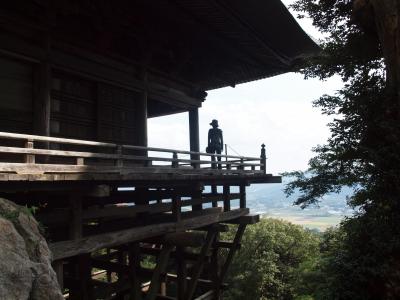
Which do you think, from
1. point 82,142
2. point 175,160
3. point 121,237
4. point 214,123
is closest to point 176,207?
point 175,160

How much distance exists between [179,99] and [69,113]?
3.74 metres

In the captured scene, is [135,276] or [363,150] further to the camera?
[135,276]

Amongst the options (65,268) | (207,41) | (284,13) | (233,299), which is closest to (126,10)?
(207,41)

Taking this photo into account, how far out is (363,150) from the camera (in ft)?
22.9

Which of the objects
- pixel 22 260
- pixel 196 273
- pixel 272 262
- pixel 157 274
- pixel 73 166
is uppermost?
pixel 73 166

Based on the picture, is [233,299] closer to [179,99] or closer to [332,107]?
[179,99]

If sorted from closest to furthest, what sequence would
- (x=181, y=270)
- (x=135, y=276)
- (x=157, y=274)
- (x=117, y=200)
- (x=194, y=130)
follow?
(x=157, y=274) < (x=135, y=276) < (x=117, y=200) < (x=181, y=270) < (x=194, y=130)

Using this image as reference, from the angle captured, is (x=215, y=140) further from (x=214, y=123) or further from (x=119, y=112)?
(x=119, y=112)

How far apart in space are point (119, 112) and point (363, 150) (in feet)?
19.7

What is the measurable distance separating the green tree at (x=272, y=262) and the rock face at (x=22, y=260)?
13.3 m

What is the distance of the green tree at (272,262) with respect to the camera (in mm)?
18109

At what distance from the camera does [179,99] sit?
11000 mm

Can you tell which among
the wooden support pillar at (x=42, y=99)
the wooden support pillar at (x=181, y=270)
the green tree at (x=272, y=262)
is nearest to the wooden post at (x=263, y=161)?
the wooden support pillar at (x=181, y=270)

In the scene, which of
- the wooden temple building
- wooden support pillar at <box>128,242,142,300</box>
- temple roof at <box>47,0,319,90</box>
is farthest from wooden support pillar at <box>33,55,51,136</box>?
wooden support pillar at <box>128,242,142,300</box>
